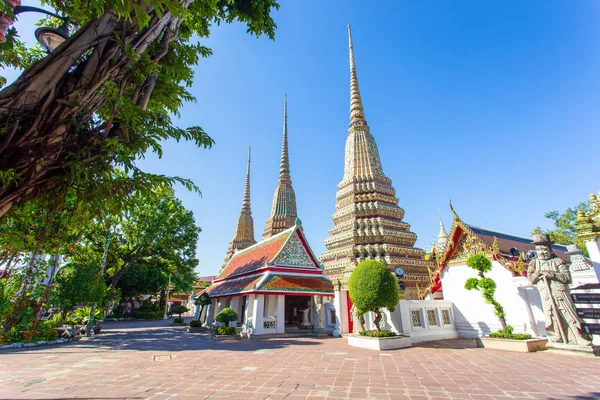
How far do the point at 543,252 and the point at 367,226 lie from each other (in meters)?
12.4

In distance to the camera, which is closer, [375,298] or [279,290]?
[375,298]

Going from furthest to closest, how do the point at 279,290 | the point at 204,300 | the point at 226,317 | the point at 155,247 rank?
the point at 155,247 → the point at 204,300 → the point at 226,317 → the point at 279,290

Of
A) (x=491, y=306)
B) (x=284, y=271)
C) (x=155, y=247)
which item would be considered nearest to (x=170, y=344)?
(x=284, y=271)

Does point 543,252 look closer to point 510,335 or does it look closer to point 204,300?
point 510,335

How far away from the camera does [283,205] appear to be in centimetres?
3262

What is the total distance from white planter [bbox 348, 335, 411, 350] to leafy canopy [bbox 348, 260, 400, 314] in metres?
0.96

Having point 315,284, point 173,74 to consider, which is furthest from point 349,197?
point 173,74

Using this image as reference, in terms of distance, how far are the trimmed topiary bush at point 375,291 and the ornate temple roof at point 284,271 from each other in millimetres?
4447

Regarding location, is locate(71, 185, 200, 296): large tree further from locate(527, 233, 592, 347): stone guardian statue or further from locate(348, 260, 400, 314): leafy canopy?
locate(527, 233, 592, 347): stone guardian statue

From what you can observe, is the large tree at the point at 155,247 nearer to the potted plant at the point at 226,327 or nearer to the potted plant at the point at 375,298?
the potted plant at the point at 226,327

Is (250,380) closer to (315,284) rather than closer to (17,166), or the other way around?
(17,166)

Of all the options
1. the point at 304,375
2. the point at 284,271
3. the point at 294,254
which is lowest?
the point at 304,375

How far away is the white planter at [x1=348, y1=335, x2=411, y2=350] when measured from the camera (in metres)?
9.43

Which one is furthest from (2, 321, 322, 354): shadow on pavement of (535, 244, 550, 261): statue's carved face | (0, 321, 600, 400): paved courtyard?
(535, 244, 550, 261): statue's carved face
